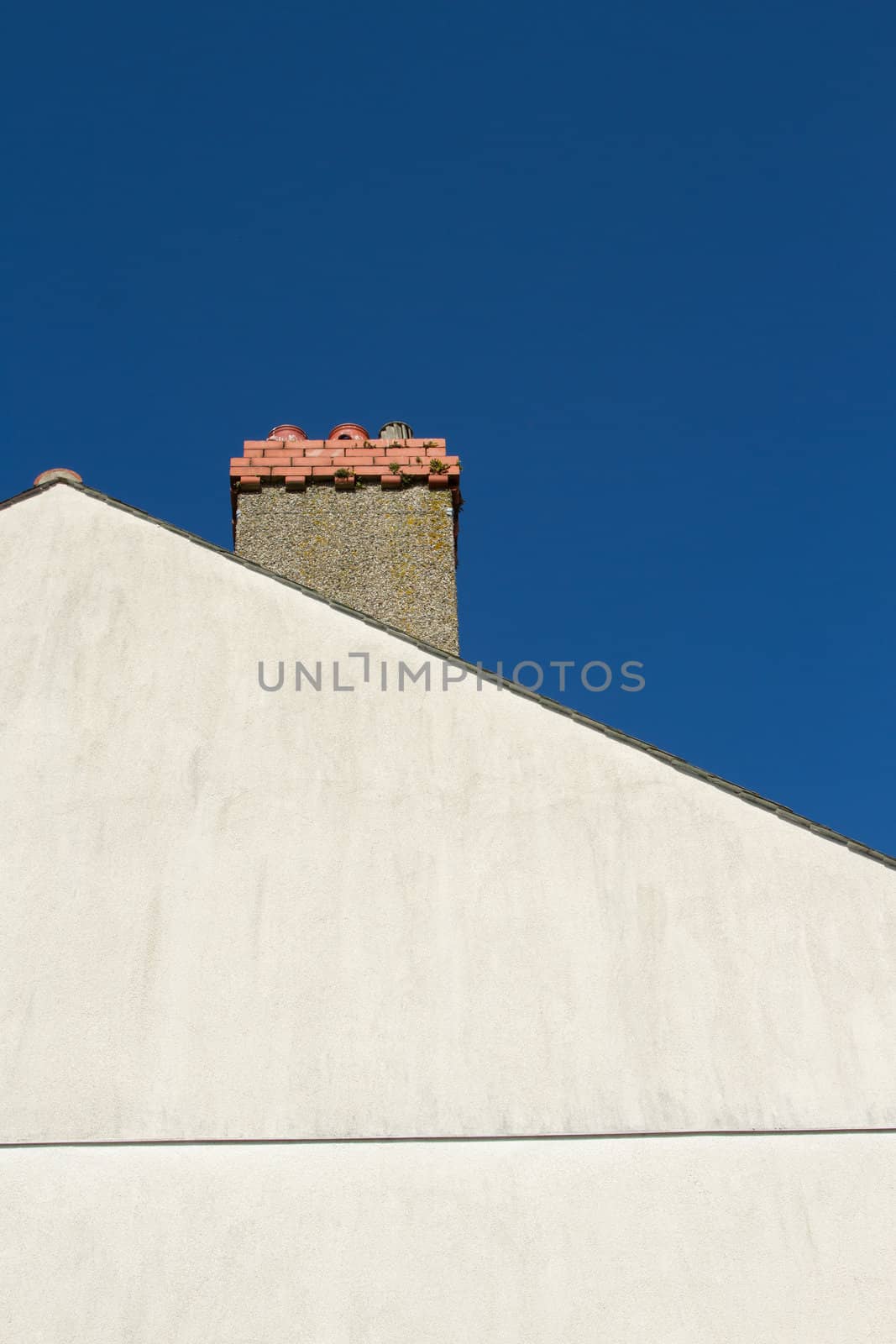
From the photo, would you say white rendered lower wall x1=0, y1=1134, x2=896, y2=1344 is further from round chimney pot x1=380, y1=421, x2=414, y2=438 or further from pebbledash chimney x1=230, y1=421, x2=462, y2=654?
round chimney pot x1=380, y1=421, x2=414, y2=438

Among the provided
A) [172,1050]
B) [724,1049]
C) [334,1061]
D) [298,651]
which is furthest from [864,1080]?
[298,651]

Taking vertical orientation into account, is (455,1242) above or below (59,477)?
below

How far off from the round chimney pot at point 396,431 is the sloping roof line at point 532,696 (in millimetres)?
5797

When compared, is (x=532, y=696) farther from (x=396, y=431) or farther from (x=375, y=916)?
(x=396, y=431)

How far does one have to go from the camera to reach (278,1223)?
6676mm

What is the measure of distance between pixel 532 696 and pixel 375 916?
2.01 meters

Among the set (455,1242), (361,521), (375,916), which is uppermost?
(361,521)

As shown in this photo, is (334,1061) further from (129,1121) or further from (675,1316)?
(675,1316)

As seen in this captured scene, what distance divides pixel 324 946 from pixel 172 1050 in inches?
44.4

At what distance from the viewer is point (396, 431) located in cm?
1500

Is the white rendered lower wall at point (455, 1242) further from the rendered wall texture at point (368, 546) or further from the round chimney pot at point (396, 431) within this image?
the round chimney pot at point (396, 431)

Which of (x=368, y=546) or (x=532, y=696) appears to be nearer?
(x=532, y=696)

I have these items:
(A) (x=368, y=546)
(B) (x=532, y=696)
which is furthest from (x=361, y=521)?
(B) (x=532, y=696)

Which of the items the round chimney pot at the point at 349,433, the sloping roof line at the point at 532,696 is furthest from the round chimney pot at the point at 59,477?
the round chimney pot at the point at 349,433
